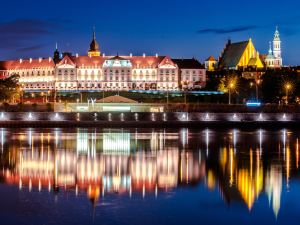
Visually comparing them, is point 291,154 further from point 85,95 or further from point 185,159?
point 85,95

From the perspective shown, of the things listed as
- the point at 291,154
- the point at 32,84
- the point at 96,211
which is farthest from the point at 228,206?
the point at 32,84

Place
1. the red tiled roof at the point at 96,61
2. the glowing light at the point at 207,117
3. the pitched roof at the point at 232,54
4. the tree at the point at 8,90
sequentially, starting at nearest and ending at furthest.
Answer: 1. the glowing light at the point at 207,117
2. the tree at the point at 8,90
3. the red tiled roof at the point at 96,61
4. the pitched roof at the point at 232,54

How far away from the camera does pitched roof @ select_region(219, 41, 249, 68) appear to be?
13535 cm

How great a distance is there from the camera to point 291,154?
27.7m

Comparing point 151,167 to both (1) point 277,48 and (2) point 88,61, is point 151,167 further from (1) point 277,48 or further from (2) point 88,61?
(1) point 277,48

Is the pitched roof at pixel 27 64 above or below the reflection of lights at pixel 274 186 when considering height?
above

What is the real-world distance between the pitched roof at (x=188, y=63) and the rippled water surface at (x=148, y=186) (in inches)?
3676

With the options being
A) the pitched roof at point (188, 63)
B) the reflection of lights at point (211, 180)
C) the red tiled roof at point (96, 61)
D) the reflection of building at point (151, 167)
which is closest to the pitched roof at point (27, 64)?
the red tiled roof at point (96, 61)

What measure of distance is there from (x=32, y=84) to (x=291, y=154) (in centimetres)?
10465

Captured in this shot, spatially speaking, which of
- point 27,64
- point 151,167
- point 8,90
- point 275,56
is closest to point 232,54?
point 275,56

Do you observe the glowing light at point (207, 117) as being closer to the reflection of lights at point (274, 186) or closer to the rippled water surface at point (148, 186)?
the rippled water surface at point (148, 186)

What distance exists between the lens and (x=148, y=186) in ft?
58.4

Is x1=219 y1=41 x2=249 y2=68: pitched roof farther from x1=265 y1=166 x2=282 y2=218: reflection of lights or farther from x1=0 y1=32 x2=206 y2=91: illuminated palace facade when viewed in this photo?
x1=265 y1=166 x2=282 y2=218: reflection of lights

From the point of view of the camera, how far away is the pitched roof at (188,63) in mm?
122500
